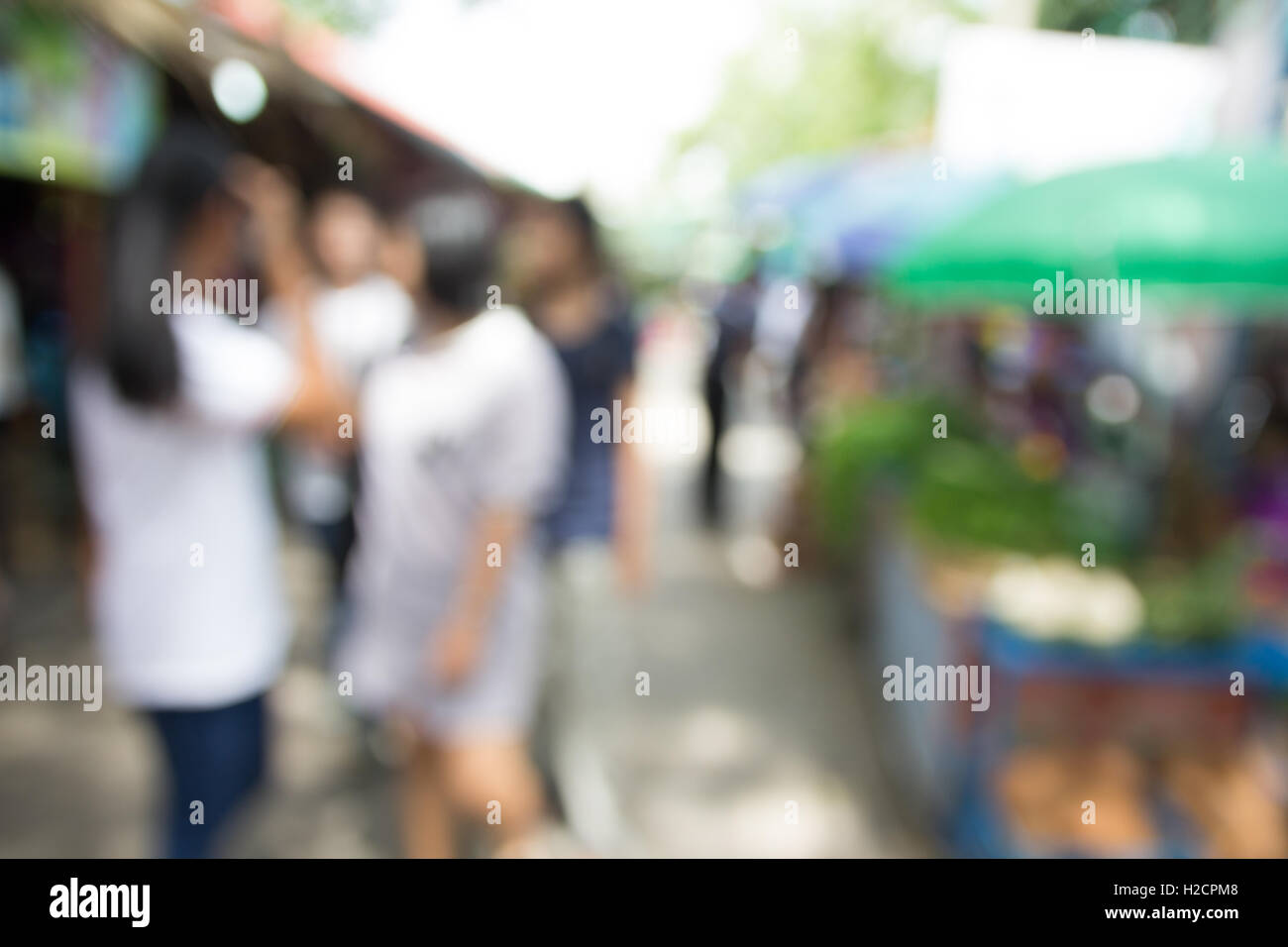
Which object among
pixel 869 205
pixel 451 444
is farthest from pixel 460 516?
pixel 869 205

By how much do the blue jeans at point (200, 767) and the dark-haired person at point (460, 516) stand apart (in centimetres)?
43

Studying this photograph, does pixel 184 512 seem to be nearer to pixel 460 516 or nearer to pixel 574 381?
pixel 460 516

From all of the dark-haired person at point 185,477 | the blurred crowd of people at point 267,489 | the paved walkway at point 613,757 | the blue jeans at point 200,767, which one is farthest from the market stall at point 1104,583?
the blue jeans at point 200,767

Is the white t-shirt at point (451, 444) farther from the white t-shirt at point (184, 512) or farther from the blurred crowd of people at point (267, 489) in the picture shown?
the white t-shirt at point (184, 512)

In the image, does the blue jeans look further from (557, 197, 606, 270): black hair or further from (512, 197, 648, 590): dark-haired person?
(557, 197, 606, 270): black hair

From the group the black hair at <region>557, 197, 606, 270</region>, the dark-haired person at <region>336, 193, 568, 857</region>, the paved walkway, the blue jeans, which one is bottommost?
the paved walkway

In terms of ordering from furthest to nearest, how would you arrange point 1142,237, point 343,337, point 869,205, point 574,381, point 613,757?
point 869,205
point 613,757
point 574,381
point 343,337
point 1142,237

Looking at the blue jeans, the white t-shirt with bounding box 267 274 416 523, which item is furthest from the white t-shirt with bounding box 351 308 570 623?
the white t-shirt with bounding box 267 274 416 523

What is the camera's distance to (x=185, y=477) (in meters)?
1.93

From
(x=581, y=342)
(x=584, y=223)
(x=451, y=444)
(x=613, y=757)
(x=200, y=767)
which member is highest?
(x=584, y=223)

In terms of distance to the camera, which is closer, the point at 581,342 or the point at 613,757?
the point at 581,342

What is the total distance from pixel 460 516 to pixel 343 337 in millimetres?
1319

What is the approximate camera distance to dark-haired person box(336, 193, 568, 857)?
225cm

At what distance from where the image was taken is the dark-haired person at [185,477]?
1825 mm
